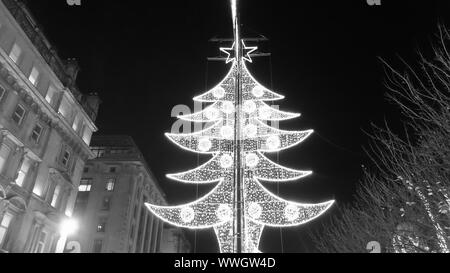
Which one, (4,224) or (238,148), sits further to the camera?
(4,224)

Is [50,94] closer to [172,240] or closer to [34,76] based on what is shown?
A: [34,76]

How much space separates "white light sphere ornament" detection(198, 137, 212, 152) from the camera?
13.8 metres

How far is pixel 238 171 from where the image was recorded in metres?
13.1

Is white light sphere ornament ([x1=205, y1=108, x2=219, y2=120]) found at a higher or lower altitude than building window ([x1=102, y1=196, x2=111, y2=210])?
lower

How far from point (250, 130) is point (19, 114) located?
16.0m

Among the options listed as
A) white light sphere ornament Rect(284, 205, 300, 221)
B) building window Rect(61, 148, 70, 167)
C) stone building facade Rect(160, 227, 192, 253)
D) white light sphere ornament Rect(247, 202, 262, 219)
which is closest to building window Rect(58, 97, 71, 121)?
building window Rect(61, 148, 70, 167)

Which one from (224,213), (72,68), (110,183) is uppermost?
(110,183)

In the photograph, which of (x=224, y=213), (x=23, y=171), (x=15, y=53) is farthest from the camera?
(x=23, y=171)

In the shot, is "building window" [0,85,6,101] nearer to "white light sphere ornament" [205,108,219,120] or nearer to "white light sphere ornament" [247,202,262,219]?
"white light sphere ornament" [205,108,219,120]

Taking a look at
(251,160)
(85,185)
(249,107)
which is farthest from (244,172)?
(85,185)

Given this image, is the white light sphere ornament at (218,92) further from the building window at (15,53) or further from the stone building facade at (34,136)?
the building window at (15,53)
